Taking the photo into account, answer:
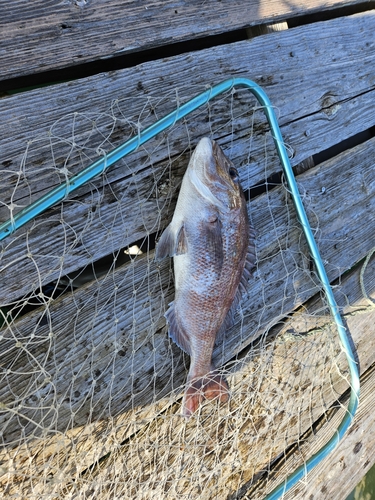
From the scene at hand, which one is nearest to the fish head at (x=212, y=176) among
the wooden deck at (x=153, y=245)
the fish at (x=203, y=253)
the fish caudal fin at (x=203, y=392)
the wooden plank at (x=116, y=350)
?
the fish at (x=203, y=253)

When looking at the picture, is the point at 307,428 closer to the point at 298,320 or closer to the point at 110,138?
the point at 298,320

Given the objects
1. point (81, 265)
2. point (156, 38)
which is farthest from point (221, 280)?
point (156, 38)

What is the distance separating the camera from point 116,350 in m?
1.86

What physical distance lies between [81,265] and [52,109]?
0.65 metres

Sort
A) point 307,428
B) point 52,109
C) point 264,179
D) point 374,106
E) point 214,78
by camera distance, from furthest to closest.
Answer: point 374,106 → point 307,428 → point 264,179 → point 214,78 → point 52,109

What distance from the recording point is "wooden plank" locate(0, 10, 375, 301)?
5.43ft

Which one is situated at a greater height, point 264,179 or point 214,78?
point 214,78

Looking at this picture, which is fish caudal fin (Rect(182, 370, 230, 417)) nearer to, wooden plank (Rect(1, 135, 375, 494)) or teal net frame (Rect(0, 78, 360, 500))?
wooden plank (Rect(1, 135, 375, 494))

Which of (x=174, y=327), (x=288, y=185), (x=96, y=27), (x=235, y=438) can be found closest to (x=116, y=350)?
(x=174, y=327)

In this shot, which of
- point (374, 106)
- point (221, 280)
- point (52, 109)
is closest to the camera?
point (52, 109)

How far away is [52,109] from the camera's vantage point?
1693mm

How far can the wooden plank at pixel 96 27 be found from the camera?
63.4 inches

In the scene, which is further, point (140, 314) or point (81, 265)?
point (140, 314)

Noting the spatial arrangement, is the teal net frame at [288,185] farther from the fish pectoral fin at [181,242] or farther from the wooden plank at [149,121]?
the fish pectoral fin at [181,242]
